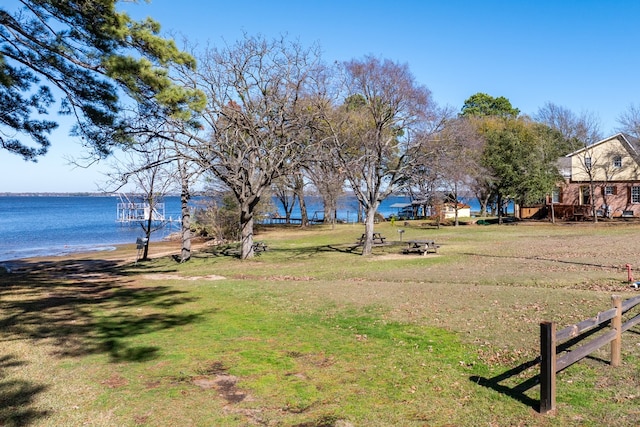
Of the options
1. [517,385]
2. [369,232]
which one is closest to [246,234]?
[369,232]

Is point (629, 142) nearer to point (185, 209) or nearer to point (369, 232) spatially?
point (369, 232)

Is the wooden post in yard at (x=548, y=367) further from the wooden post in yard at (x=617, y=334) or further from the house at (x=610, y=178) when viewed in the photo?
the house at (x=610, y=178)

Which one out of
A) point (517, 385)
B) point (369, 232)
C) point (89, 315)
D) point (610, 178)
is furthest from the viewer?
point (610, 178)

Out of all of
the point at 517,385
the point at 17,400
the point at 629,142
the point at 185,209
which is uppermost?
the point at 629,142

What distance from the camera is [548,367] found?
590 centimetres

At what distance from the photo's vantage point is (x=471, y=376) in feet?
24.0

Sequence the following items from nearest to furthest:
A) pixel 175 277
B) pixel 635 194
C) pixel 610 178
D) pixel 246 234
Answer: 1. pixel 175 277
2. pixel 246 234
3. pixel 635 194
4. pixel 610 178

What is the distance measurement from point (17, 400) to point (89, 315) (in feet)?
16.8

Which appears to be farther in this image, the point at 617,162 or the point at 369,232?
the point at 617,162

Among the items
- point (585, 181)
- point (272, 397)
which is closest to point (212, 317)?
point (272, 397)

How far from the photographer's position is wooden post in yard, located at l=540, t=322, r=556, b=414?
230 inches

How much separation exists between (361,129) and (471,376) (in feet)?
95.3

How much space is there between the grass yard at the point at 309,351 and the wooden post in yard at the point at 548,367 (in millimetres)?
161

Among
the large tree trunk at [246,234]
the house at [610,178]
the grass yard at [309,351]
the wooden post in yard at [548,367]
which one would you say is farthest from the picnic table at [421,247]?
the house at [610,178]
